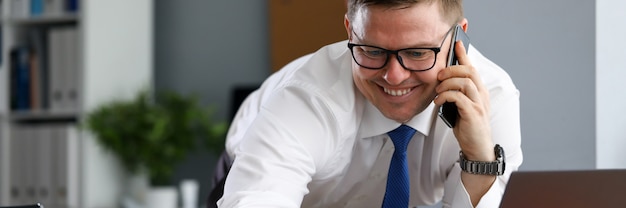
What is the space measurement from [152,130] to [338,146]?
7.42ft

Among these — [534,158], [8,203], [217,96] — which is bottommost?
[8,203]

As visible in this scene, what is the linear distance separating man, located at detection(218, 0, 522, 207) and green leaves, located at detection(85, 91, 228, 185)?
2.11m

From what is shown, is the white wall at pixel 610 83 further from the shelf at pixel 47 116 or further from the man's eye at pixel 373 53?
the shelf at pixel 47 116

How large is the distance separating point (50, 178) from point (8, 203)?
9.9 inches

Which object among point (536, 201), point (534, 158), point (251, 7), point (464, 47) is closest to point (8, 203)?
point (251, 7)

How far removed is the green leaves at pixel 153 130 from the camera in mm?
3605

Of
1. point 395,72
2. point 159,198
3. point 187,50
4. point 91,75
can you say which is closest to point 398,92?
point 395,72

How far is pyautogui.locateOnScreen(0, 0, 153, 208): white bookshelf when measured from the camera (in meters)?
3.67

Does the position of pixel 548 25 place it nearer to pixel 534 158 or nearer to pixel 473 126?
pixel 534 158

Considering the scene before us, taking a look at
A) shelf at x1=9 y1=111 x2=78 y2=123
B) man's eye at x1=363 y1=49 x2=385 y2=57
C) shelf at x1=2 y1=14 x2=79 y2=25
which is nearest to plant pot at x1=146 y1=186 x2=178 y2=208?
shelf at x1=9 y1=111 x2=78 y2=123

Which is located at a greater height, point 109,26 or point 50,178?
point 109,26

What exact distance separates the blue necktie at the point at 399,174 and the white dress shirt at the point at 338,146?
0.02 m

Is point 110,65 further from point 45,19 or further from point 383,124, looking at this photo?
point 383,124

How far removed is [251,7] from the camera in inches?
149
